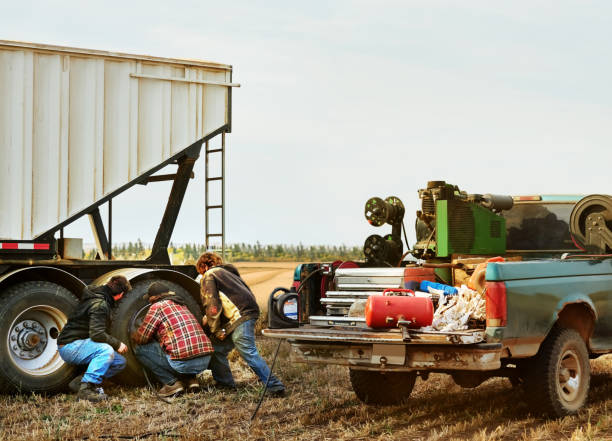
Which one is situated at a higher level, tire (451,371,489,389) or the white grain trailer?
the white grain trailer

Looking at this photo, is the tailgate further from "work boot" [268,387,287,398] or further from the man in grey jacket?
the man in grey jacket

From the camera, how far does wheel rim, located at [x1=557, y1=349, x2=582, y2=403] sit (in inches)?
286

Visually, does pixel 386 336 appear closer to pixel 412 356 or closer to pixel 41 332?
pixel 412 356

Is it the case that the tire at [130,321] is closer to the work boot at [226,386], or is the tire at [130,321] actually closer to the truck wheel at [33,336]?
the truck wheel at [33,336]

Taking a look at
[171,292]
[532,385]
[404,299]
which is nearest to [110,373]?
[171,292]

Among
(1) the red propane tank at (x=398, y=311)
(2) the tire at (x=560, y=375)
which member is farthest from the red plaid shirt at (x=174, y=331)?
(2) the tire at (x=560, y=375)

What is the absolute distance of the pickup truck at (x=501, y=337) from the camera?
21.2 ft

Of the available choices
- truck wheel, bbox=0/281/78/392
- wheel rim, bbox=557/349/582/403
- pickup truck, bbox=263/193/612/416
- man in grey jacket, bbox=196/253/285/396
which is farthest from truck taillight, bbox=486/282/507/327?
truck wheel, bbox=0/281/78/392

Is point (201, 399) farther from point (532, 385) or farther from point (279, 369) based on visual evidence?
point (532, 385)

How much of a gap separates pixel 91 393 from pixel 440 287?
3.98 m

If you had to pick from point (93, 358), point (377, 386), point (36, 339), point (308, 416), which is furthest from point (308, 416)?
point (36, 339)

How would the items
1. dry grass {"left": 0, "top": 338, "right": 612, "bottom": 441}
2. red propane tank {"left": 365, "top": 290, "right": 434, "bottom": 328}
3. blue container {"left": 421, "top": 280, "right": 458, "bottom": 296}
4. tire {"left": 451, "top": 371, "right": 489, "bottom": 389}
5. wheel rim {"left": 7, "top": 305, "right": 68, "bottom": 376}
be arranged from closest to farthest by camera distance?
red propane tank {"left": 365, "top": 290, "right": 434, "bottom": 328} → dry grass {"left": 0, "top": 338, "right": 612, "bottom": 441} → tire {"left": 451, "top": 371, "right": 489, "bottom": 389} → blue container {"left": 421, "top": 280, "right": 458, "bottom": 296} → wheel rim {"left": 7, "top": 305, "right": 68, "bottom": 376}

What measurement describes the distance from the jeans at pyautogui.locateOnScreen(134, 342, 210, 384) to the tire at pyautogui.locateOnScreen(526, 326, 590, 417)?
3785 mm

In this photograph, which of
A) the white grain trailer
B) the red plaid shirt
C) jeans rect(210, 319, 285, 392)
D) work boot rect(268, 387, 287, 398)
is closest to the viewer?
work boot rect(268, 387, 287, 398)
